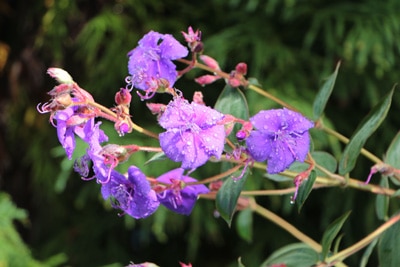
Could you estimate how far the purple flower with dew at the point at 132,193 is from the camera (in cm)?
59

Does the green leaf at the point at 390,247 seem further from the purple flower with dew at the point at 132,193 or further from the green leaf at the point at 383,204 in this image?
the purple flower with dew at the point at 132,193

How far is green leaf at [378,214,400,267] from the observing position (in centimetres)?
68

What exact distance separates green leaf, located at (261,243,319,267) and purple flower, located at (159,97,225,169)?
265 millimetres

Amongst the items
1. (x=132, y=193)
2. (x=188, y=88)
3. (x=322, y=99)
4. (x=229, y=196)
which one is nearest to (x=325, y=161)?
(x=322, y=99)

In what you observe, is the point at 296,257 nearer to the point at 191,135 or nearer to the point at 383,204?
the point at 383,204

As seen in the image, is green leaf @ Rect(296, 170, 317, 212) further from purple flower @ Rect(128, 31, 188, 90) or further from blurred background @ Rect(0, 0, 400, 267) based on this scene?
blurred background @ Rect(0, 0, 400, 267)

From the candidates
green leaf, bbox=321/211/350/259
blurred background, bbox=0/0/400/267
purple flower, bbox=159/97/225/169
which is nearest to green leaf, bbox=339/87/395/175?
green leaf, bbox=321/211/350/259

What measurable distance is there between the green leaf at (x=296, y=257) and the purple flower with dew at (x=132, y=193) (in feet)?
0.77

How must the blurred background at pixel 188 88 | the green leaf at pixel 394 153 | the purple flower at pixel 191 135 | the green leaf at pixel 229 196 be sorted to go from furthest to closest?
the blurred background at pixel 188 88, the green leaf at pixel 394 153, the green leaf at pixel 229 196, the purple flower at pixel 191 135

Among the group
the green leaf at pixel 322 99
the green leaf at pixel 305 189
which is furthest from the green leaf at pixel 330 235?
the green leaf at pixel 322 99

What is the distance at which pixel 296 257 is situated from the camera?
2.58 feet

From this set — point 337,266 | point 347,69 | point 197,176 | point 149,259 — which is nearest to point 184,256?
point 149,259

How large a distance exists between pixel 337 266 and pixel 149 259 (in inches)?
53.8

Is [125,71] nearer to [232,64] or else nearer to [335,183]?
[232,64]
